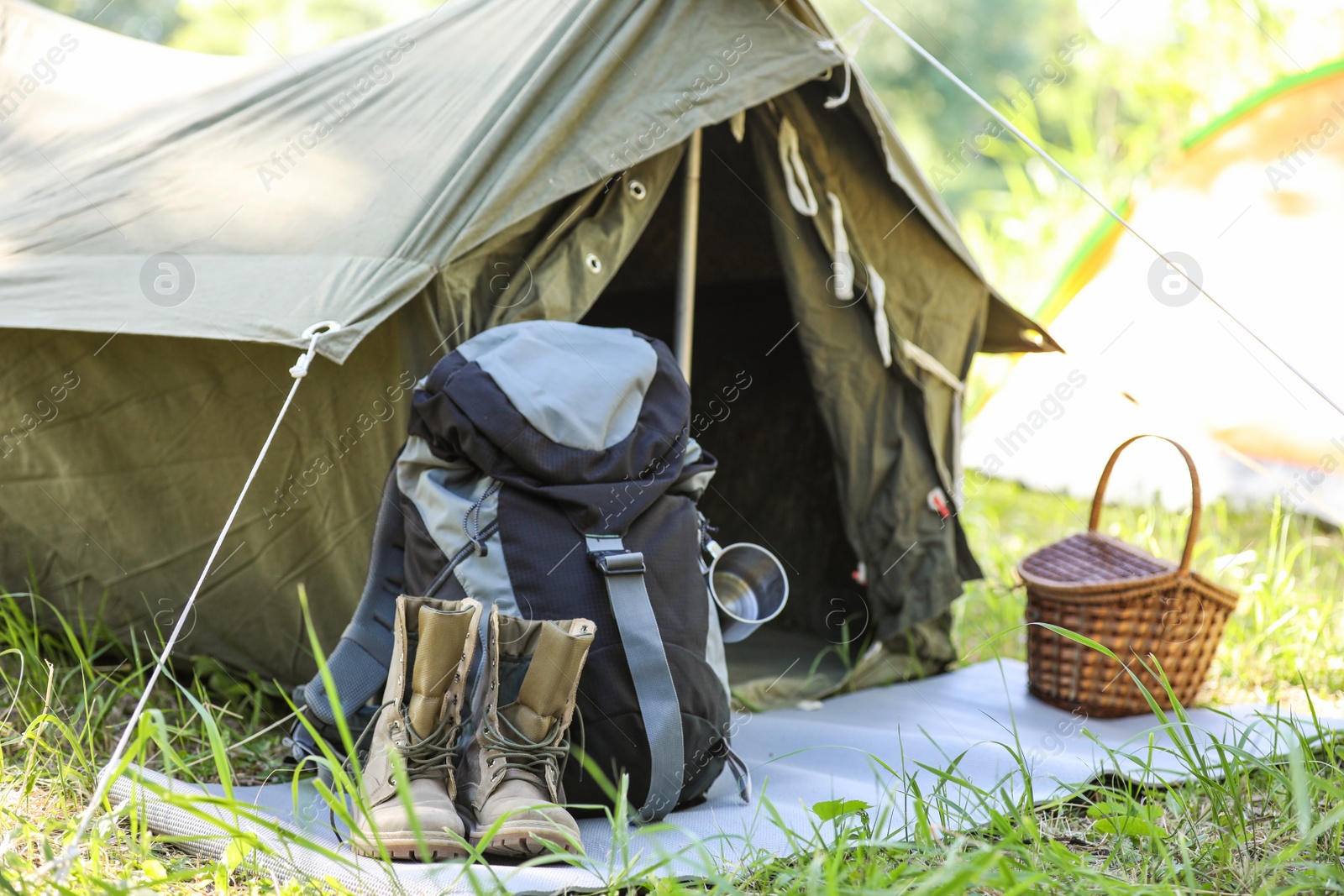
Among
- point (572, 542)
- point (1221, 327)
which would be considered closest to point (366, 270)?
point (572, 542)

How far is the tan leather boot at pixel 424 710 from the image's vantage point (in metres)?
1.38

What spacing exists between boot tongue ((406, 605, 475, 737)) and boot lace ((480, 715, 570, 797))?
0.24 ft

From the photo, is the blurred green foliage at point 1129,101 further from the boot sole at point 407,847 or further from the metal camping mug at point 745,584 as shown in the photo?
the boot sole at point 407,847

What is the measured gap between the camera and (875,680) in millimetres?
2428

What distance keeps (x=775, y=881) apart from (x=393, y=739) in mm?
509

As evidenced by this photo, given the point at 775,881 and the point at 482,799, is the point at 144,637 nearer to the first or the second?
the point at 482,799

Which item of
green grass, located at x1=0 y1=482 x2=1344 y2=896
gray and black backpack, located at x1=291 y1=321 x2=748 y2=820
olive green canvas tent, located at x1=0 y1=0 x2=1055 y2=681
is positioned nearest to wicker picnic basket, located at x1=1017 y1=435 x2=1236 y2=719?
green grass, located at x1=0 y1=482 x2=1344 y2=896

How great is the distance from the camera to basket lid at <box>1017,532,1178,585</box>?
83.7 inches

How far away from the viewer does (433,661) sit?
1408 millimetres

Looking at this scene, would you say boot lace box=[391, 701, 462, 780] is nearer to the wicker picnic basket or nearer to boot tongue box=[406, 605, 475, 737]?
boot tongue box=[406, 605, 475, 737]

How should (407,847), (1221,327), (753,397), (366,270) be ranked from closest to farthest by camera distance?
(407,847) < (366,270) < (753,397) < (1221,327)

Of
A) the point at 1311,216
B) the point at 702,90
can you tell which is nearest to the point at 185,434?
the point at 702,90

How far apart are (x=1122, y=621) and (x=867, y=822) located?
97 centimetres

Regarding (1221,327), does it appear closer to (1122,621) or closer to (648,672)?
(1122,621)
